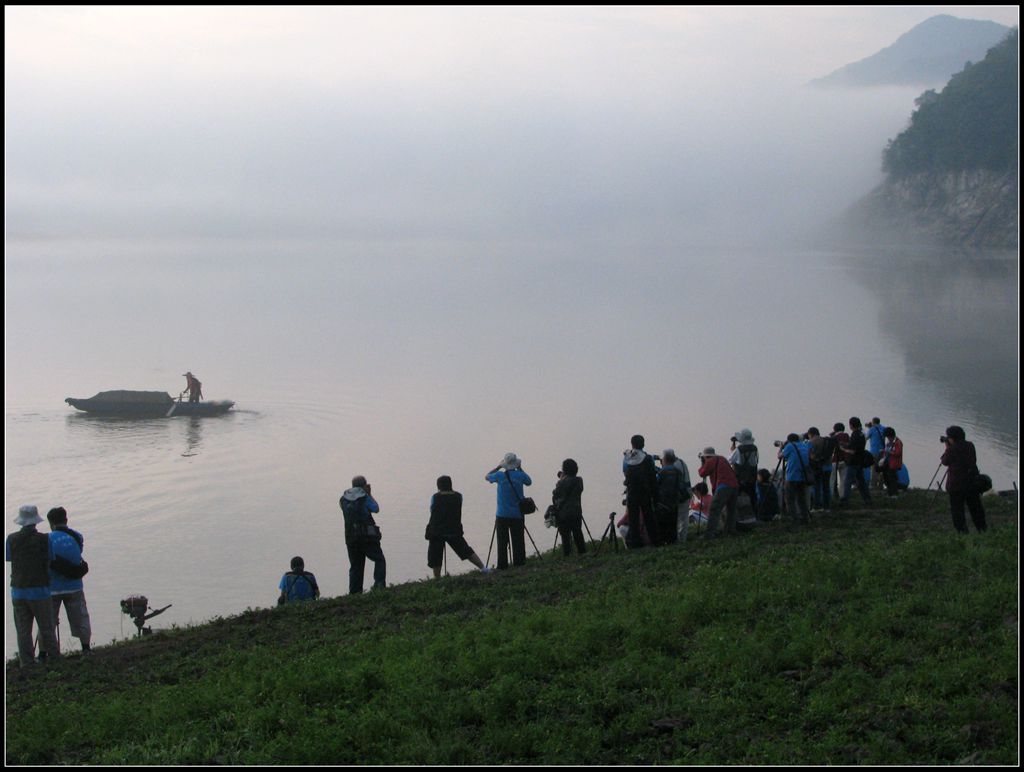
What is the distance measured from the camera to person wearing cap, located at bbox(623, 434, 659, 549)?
16.5 meters

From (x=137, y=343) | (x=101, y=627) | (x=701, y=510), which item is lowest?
(x=101, y=627)

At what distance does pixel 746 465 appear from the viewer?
17.7 m

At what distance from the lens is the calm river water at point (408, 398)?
3086 cm

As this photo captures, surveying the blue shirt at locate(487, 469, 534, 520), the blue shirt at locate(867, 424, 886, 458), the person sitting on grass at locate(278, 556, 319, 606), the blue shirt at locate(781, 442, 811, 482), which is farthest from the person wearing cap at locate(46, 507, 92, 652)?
the blue shirt at locate(867, 424, 886, 458)

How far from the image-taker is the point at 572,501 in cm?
1706

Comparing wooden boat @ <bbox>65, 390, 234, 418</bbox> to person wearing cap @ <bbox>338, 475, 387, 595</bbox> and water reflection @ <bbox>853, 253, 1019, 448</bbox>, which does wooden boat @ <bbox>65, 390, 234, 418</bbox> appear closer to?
water reflection @ <bbox>853, 253, 1019, 448</bbox>

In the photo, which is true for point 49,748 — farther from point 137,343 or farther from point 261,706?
point 137,343

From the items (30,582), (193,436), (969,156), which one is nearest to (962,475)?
(30,582)

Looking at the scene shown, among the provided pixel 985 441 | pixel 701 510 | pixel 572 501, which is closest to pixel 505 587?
pixel 572 501

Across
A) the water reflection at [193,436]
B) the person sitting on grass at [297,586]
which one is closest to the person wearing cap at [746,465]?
the person sitting on grass at [297,586]

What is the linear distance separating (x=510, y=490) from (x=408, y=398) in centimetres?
3758

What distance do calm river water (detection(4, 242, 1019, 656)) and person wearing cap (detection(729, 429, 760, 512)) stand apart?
1030cm

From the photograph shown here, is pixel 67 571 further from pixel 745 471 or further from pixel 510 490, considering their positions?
pixel 745 471

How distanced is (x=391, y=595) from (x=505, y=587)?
5.28 ft
